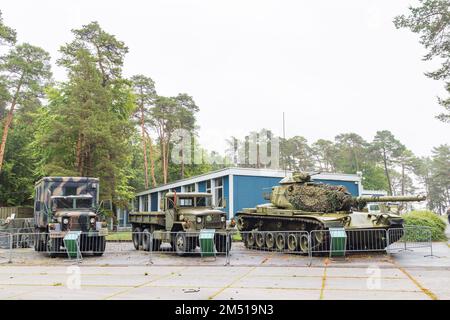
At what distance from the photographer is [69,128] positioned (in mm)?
27484

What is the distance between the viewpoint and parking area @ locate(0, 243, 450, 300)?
26.1 ft

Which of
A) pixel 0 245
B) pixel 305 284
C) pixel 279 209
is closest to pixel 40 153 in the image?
pixel 0 245

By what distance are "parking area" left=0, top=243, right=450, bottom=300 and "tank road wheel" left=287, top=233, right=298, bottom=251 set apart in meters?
2.17

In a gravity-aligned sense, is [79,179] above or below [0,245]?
above

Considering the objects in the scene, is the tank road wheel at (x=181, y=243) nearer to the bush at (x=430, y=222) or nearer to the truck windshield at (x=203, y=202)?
the truck windshield at (x=203, y=202)

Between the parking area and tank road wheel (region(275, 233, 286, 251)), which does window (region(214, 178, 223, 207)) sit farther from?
A: the parking area

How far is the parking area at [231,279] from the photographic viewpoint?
7948mm

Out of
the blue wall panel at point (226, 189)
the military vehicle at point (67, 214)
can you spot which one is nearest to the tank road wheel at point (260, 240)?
the military vehicle at point (67, 214)

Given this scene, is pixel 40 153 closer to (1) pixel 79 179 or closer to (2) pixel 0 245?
(2) pixel 0 245

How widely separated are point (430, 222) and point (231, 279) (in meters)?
14.9

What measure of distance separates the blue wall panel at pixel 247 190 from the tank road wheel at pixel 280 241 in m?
11.6

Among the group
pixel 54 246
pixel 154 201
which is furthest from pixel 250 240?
pixel 154 201

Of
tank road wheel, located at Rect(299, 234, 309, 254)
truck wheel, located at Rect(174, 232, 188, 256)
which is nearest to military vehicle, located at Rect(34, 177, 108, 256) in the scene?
truck wheel, located at Rect(174, 232, 188, 256)
